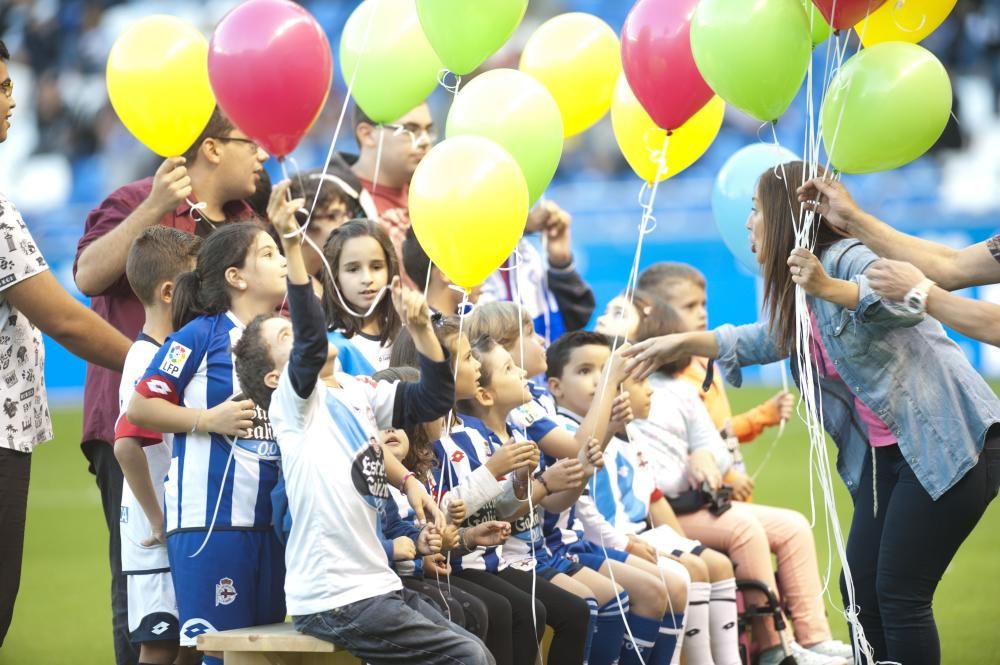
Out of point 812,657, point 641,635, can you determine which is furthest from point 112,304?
point 812,657

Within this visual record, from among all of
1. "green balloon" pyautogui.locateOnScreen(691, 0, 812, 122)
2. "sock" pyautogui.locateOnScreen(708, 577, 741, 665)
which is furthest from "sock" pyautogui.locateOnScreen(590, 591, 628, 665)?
"green balloon" pyautogui.locateOnScreen(691, 0, 812, 122)

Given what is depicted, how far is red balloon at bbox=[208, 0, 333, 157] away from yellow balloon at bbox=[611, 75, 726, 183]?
152cm

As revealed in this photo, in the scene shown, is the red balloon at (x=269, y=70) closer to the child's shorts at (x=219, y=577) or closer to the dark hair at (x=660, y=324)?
the child's shorts at (x=219, y=577)

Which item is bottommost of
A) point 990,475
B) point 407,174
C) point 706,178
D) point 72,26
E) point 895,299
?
point 990,475

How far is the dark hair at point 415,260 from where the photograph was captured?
5.30 metres

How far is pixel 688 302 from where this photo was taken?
6.10 meters

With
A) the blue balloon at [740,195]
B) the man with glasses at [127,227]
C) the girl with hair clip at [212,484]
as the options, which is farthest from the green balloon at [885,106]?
the man with glasses at [127,227]

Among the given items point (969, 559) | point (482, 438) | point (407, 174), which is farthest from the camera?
point (969, 559)

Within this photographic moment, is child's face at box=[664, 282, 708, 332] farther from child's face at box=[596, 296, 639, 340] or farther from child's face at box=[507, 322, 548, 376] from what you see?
child's face at box=[507, 322, 548, 376]

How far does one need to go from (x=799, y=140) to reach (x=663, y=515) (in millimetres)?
12145

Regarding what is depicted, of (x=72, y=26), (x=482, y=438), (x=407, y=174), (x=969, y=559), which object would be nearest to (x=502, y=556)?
(x=482, y=438)

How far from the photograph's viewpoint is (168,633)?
418 centimetres

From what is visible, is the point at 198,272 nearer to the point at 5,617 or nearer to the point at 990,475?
the point at 5,617

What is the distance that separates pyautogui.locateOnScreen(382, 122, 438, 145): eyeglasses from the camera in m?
5.81
